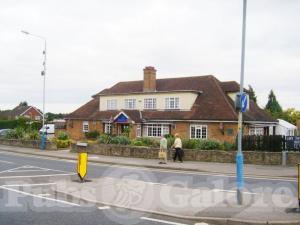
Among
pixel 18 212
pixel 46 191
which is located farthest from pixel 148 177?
pixel 18 212

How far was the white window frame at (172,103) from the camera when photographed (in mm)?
43303

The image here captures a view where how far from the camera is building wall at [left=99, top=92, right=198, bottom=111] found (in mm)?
42469

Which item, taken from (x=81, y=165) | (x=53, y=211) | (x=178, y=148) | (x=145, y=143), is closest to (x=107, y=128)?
(x=145, y=143)

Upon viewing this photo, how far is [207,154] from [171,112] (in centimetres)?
1726

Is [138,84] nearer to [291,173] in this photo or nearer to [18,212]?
[291,173]

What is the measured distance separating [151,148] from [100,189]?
14579 mm

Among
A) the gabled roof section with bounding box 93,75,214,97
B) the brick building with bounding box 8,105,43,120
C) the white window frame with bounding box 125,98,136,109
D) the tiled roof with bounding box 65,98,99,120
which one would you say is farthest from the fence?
the brick building with bounding box 8,105,43,120

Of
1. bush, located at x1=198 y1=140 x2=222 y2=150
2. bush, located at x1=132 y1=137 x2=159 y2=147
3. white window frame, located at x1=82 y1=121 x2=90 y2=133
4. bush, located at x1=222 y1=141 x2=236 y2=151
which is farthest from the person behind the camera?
white window frame, located at x1=82 y1=121 x2=90 y2=133

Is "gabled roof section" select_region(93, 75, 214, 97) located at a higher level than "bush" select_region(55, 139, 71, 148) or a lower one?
higher

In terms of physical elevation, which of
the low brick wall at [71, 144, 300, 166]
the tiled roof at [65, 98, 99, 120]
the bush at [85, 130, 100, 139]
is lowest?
the low brick wall at [71, 144, 300, 166]

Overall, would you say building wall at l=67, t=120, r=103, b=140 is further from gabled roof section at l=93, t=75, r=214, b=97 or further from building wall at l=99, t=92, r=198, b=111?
gabled roof section at l=93, t=75, r=214, b=97

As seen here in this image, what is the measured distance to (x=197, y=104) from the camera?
42312 millimetres

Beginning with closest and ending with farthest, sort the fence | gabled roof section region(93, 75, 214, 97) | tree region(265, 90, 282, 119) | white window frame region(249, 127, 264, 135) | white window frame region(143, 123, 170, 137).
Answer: the fence < white window frame region(249, 127, 264, 135) < white window frame region(143, 123, 170, 137) < gabled roof section region(93, 75, 214, 97) < tree region(265, 90, 282, 119)

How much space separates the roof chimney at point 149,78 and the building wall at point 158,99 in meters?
0.76
